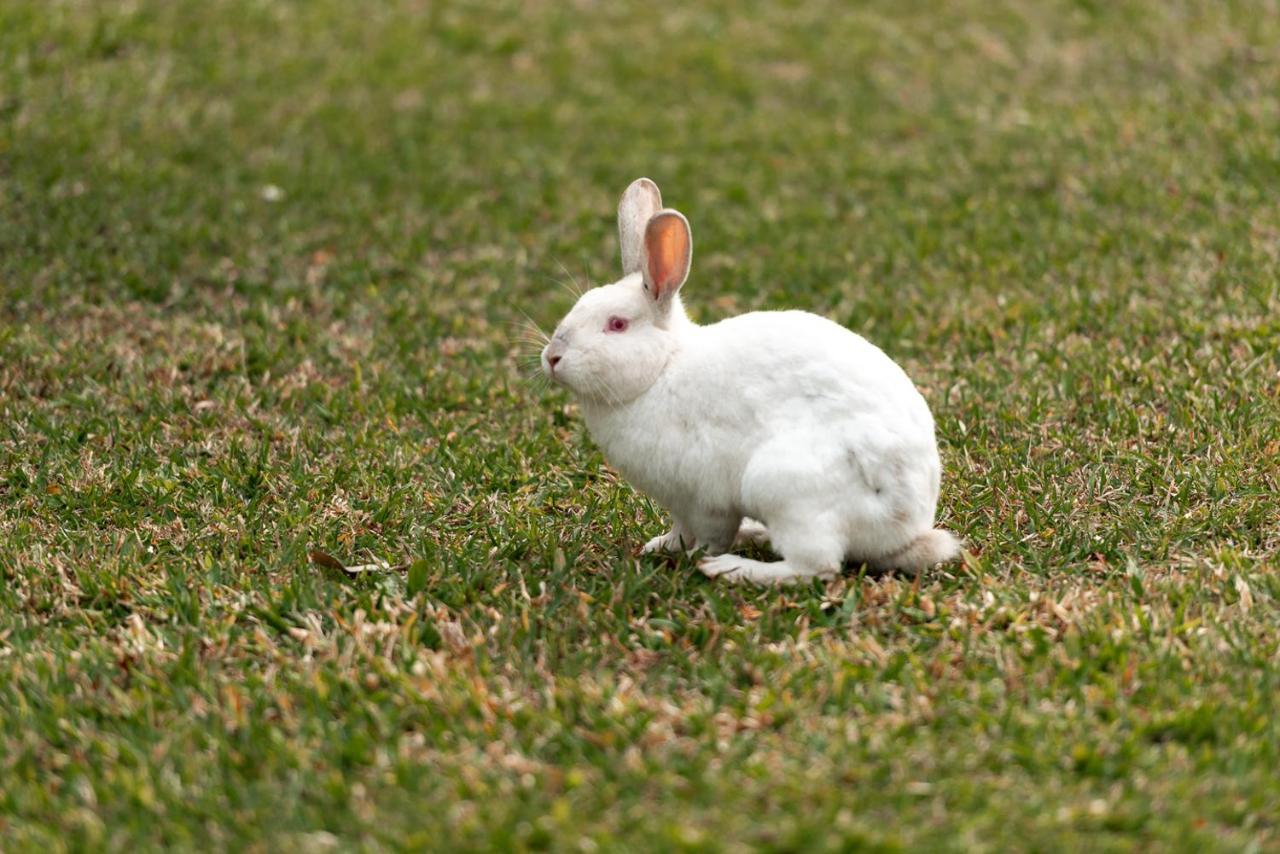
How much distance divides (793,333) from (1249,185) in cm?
427

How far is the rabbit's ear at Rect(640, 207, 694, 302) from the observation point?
3898 mm

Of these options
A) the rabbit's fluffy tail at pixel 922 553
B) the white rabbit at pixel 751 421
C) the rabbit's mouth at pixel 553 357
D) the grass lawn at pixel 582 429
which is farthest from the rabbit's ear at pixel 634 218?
the rabbit's fluffy tail at pixel 922 553

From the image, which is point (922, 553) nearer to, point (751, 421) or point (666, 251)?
point (751, 421)

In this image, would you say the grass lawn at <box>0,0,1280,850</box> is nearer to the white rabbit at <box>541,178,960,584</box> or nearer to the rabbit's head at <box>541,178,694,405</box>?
the white rabbit at <box>541,178,960,584</box>

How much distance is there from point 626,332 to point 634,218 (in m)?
0.35

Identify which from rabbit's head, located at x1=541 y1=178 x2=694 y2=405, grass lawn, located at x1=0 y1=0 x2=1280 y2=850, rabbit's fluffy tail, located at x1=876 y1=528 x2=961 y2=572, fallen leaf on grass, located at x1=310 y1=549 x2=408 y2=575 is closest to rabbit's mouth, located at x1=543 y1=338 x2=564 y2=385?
rabbit's head, located at x1=541 y1=178 x2=694 y2=405

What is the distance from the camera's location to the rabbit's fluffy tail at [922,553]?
4.02m

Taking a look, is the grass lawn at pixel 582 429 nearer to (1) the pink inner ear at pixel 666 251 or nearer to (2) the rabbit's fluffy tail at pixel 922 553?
(2) the rabbit's fluffy tail at pixel 922 553

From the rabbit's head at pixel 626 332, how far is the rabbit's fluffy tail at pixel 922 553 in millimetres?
780

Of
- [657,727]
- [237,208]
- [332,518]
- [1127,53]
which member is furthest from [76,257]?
[1127,53]

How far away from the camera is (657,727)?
333 centimetres

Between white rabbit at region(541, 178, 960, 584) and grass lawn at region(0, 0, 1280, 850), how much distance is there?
145 mm

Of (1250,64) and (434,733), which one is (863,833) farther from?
(1250,64)

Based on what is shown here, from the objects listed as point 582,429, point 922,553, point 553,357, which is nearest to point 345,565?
point 553,357
